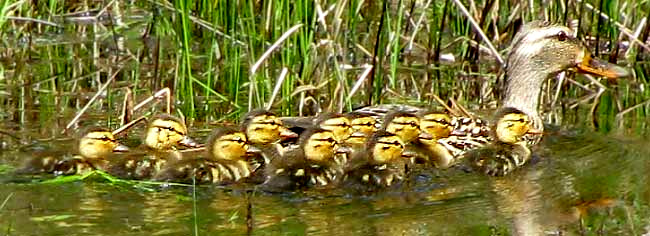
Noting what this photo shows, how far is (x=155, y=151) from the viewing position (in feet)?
19.1

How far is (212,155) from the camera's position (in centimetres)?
570

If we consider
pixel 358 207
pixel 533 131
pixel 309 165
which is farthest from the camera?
pixel 533 131

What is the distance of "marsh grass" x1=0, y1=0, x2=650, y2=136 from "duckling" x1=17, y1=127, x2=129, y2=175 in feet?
2.42

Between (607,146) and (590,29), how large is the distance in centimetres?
182

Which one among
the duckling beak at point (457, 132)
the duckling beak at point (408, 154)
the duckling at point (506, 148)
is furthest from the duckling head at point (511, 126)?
the duckling beak at point (408, 154)

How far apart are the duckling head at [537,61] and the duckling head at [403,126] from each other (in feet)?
3.16

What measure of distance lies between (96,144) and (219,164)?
0.50 m

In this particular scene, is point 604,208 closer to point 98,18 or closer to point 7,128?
point 7,128

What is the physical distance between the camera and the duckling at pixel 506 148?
5906 millimetres

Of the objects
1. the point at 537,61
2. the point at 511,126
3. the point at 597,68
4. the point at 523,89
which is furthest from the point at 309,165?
the point at 597,68

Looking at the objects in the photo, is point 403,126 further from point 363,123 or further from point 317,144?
point 317,144

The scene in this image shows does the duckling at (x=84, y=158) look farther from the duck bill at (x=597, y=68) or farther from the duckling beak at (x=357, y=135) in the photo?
the duck bill at (x=597, y=68)

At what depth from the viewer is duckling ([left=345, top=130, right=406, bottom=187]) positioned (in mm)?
5488

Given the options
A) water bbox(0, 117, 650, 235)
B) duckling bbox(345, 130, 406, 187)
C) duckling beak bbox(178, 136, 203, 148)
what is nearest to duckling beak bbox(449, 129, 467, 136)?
water bbox(0, 117, 650, 235)
